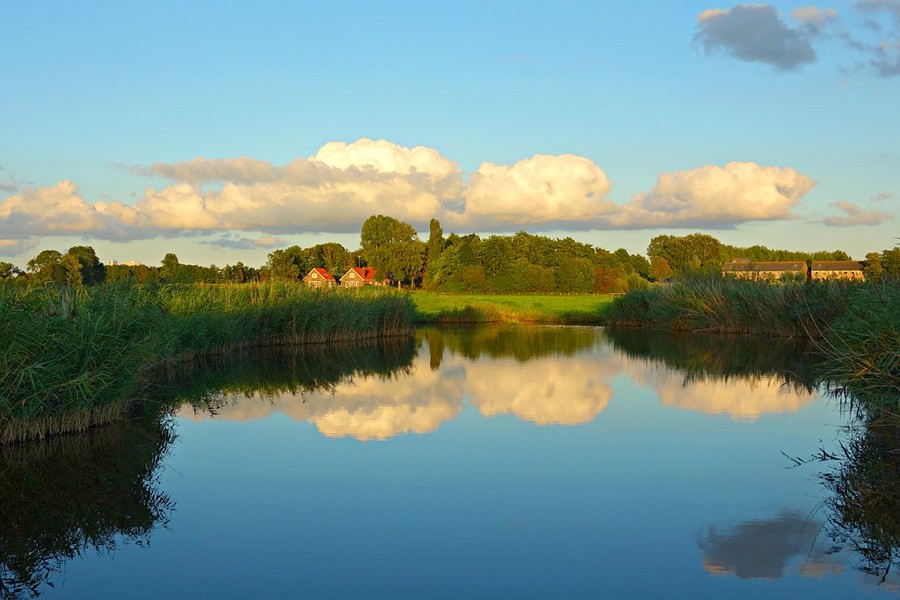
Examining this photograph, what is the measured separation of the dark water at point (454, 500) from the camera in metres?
5.65

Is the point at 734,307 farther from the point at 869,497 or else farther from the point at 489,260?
the point at 489,260

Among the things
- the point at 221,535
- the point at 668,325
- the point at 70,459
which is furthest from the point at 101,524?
the point at 668,325

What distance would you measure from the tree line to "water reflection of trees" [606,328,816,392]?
2070cm

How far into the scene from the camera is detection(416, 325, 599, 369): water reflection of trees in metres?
23.5

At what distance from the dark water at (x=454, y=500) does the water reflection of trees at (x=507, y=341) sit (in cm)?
808

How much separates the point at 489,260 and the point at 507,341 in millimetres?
43539

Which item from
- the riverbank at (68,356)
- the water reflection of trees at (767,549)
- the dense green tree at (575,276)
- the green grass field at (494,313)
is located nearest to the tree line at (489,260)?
the dense green tree at (575,276)

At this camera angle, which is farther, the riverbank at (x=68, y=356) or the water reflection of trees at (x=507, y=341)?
the water reflection of trees at (x=507, y=341)

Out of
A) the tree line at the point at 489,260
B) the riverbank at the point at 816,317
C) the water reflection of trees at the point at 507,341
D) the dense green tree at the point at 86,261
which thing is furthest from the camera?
the tree line at the point at 489,260

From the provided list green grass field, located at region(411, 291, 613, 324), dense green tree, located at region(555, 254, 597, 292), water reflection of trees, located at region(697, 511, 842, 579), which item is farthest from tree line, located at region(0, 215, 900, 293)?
water reflection of trees, located at region(697, 511, 842, 579)

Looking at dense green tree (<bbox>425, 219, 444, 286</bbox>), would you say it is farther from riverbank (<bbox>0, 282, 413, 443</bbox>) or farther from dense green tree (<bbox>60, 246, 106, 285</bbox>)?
riverbank (<bbox>0, 282, 413, 443</bbox>)

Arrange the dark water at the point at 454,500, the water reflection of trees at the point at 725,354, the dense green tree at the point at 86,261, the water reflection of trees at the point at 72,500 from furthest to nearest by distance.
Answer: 1. the dense green tree at the point at 86,261
2. the water reflection of trees at the point at 725,354
3. the water reflection of trees at the point at 72,500
4. the dark water at the point at 454,500

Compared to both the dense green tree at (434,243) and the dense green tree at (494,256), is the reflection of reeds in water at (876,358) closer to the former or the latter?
the dense green tree at (494,256)

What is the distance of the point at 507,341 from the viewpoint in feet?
94.6
